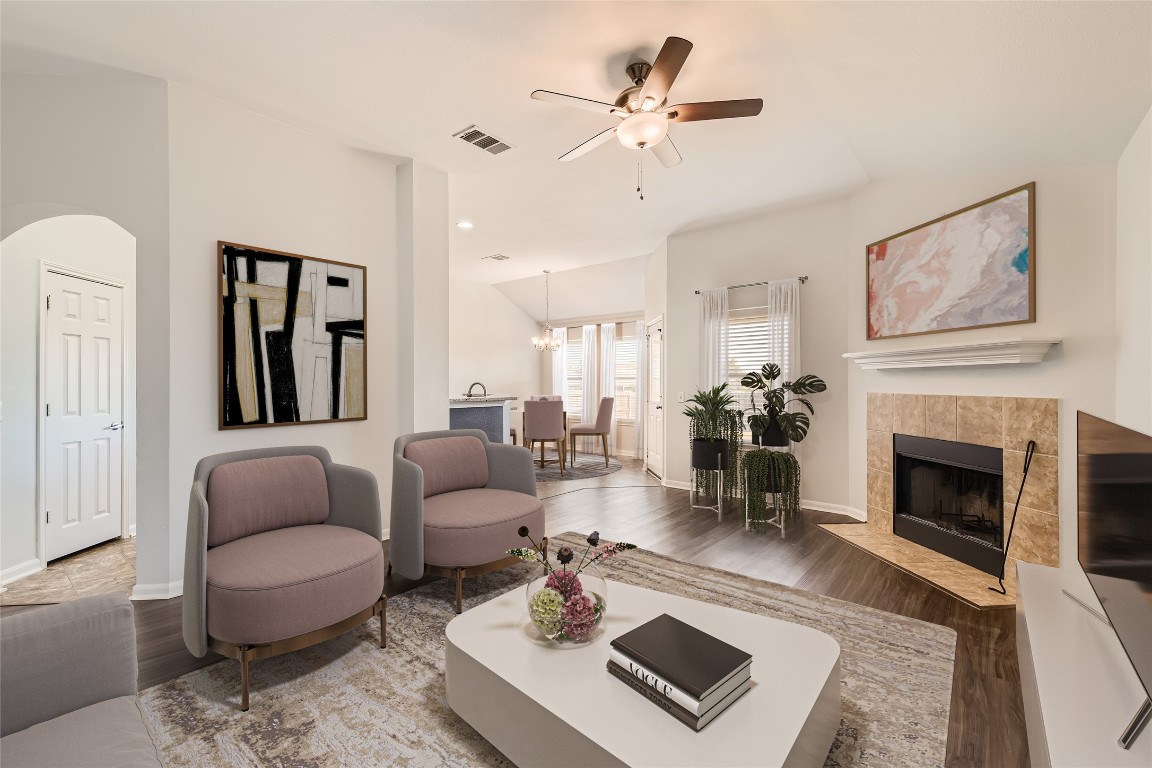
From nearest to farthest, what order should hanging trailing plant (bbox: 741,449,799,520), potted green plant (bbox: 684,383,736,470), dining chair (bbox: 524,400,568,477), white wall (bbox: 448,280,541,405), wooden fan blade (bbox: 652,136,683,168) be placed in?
wooden fan blade (bbox: 652,136,683,168), hanging trailing plant (bbox: 741,449,799,520), potted green plant (bbox: 684,383,736,470), dining chair (bbox: 524,400,568,477), white wall (bbox: 448,280,541,405)

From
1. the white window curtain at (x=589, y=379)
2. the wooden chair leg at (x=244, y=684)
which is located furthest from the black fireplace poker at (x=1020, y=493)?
the white window curtain at (x=589, y=379)

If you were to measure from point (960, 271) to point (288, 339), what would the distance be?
167 inches

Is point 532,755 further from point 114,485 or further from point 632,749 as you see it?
point 114,485

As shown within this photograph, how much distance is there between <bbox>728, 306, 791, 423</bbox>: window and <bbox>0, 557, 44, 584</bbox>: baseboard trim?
5200mm

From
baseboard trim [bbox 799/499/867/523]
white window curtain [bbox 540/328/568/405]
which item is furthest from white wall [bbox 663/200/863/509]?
white window curtain [bbox 540/328/568/405]

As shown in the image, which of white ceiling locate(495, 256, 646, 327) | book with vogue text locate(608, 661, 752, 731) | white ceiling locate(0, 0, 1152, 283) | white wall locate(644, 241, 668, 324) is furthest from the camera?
white ceiling locate(495, 256, 646, 327)

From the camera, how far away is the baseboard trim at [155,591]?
8.83 ft

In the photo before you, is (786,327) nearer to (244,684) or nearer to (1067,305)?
(1067,305)

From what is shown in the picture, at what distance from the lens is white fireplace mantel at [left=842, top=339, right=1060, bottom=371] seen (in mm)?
2783

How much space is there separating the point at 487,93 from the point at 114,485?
368 centimetres

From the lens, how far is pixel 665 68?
84.0 inches

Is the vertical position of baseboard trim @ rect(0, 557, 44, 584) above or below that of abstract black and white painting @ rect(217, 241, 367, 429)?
below

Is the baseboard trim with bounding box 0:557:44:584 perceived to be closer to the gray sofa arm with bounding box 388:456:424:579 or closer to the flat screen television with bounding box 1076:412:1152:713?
the gray sofa arm with bounding box 388:456:424:579

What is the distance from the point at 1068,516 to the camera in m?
2.71
